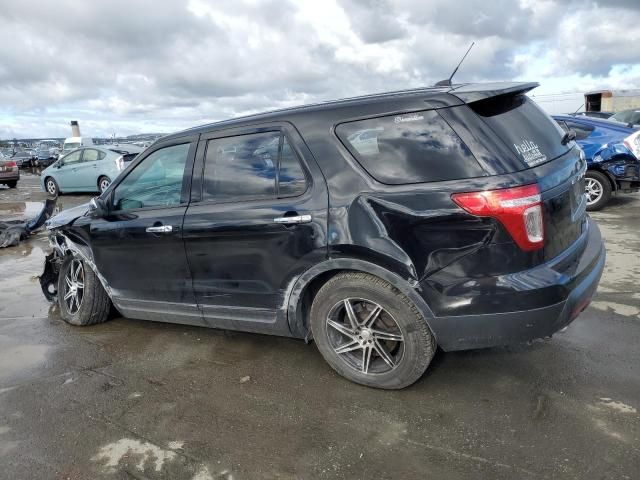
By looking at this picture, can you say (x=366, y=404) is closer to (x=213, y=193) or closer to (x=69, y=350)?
(x=213, y=193)

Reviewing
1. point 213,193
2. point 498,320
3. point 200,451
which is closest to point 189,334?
point 213,193

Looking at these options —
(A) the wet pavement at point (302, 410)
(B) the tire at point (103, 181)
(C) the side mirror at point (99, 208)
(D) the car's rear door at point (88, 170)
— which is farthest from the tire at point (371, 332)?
(D) the car's rear door at point (88, 170)

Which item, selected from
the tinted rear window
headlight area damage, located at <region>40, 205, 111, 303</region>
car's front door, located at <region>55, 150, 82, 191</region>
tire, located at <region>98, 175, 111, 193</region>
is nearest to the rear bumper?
the tinted rear window

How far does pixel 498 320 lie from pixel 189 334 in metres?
2.63

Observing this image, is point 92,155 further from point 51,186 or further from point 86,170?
point 51,186

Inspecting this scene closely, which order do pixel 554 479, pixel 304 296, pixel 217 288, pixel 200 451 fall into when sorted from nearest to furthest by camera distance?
pixel 554 479 → pixel 200 451 → pixel 304 296 → pixel 217 288

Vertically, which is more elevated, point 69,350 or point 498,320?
point 498,320

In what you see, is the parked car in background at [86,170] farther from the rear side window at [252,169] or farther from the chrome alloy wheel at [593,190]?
the rear side window at [252,169]

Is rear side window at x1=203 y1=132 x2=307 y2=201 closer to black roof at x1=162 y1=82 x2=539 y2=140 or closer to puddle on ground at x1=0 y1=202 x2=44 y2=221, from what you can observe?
black roof at x1=162 y1=82 x2=539 y2=140

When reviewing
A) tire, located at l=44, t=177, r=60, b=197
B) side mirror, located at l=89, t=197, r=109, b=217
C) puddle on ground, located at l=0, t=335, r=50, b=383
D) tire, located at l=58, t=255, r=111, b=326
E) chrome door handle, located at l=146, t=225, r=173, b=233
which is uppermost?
side mirror, located at l=89, t=197, r=109, b=217

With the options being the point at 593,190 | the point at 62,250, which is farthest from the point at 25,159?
the point at 593,190

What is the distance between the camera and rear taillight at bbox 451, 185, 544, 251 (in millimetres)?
2588

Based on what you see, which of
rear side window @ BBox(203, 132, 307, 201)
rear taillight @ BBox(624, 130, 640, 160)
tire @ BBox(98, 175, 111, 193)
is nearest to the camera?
rear side window @ BBox(203, 132, 307, 201)

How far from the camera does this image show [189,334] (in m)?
4.30
